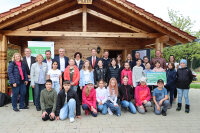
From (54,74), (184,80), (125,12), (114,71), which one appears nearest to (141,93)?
(114,71)

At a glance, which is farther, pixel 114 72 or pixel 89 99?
pixel 114 72

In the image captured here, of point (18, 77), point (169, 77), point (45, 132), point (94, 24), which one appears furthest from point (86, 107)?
point (94, 24)

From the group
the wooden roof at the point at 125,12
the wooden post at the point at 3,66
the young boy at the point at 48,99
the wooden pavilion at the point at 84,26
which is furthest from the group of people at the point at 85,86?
the wooden roof at the point at 125,12

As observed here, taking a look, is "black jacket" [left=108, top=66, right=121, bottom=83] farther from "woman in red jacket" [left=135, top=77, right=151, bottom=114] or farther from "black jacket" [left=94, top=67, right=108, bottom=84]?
"woman in red jacket" [left=135, top=77, right=151, bottom=114]

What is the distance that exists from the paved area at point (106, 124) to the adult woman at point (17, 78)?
50 cm

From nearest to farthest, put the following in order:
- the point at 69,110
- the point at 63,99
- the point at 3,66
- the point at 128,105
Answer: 1. the point at 69,110
2. the point at 63,99
3. the point at 128,105
4. the point at 3,66

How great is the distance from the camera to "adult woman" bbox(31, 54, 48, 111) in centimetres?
545

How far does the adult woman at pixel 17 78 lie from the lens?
5223 mm

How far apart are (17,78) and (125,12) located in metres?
4.93

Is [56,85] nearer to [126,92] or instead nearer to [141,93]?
[126,92]

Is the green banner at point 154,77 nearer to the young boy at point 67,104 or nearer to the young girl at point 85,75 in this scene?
the young girl at point 85,75

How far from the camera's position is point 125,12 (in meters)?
6.60

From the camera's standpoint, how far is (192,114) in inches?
208

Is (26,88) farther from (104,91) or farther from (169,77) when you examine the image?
(169,77)
